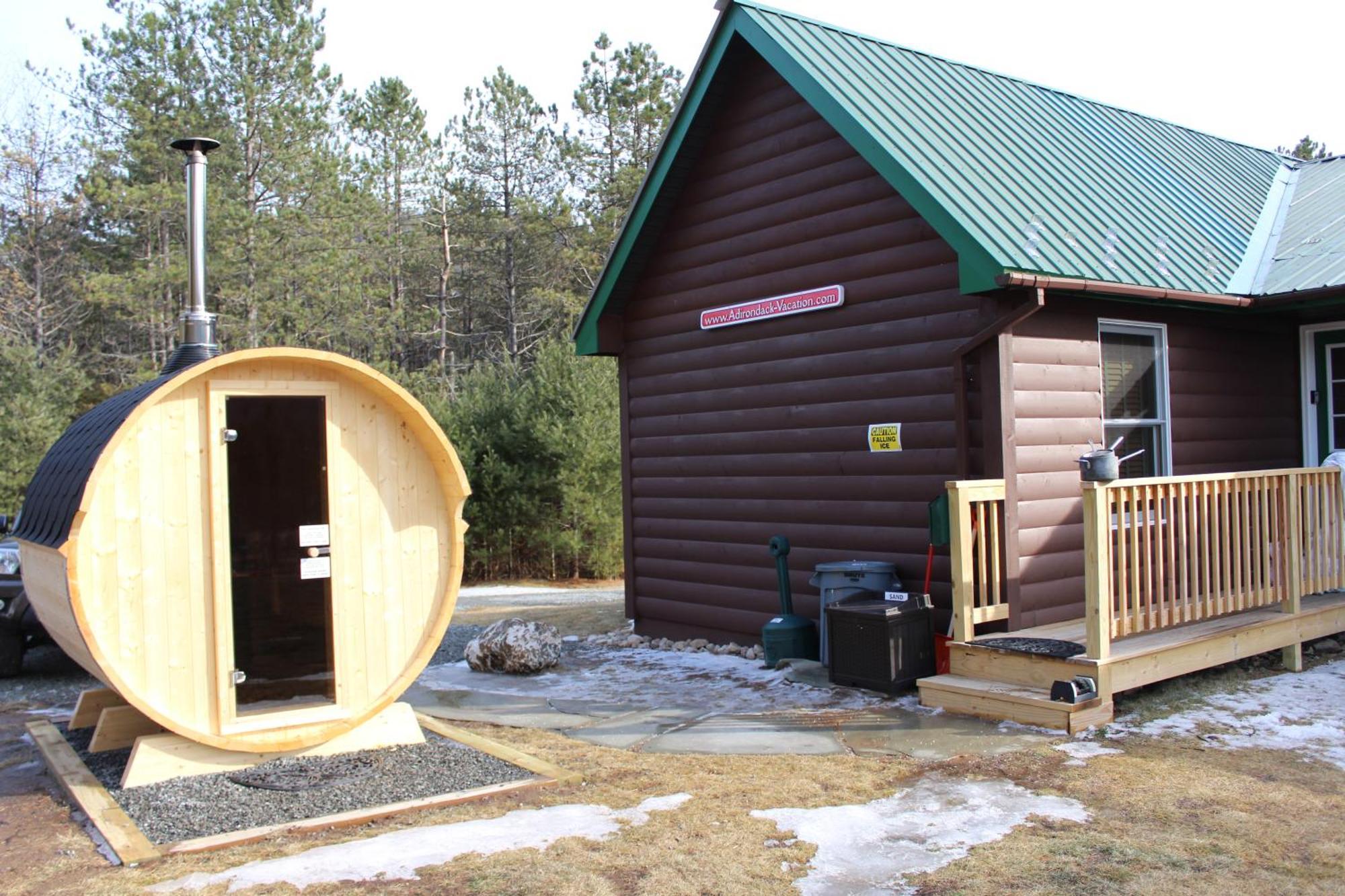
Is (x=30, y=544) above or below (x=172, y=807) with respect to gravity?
above

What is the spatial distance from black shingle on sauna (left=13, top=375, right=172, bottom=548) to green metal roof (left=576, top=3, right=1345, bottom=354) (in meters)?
5.15

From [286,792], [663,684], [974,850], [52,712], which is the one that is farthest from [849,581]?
[52,712]

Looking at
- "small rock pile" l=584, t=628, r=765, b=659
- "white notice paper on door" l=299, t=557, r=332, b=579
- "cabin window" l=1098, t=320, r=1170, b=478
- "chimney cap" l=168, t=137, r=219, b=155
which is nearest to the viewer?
"white notice paper on door" l=299, t=557, r=332, b=579

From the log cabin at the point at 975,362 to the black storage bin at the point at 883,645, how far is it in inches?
16.1

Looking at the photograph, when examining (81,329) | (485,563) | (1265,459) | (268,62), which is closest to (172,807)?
(1265,459)

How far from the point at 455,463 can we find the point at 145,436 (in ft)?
5.61

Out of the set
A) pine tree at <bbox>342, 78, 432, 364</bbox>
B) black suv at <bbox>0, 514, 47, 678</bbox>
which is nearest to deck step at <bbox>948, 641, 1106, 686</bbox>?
black suv at <bbox>0, 514, 47, 678</bbox>

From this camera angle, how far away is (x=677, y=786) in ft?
19.1

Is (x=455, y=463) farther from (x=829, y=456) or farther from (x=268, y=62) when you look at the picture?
(x=268, y=62)

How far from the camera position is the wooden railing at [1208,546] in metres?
6.77

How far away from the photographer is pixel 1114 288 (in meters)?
7.93

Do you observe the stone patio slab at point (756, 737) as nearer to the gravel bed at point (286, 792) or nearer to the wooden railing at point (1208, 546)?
the gravel bed at point (286, 792)

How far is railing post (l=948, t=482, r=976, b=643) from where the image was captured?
7301 mm

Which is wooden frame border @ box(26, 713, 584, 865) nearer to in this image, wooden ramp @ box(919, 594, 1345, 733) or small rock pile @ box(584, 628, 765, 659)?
wooden ramp @ box(919, 594, 1345, 733)
